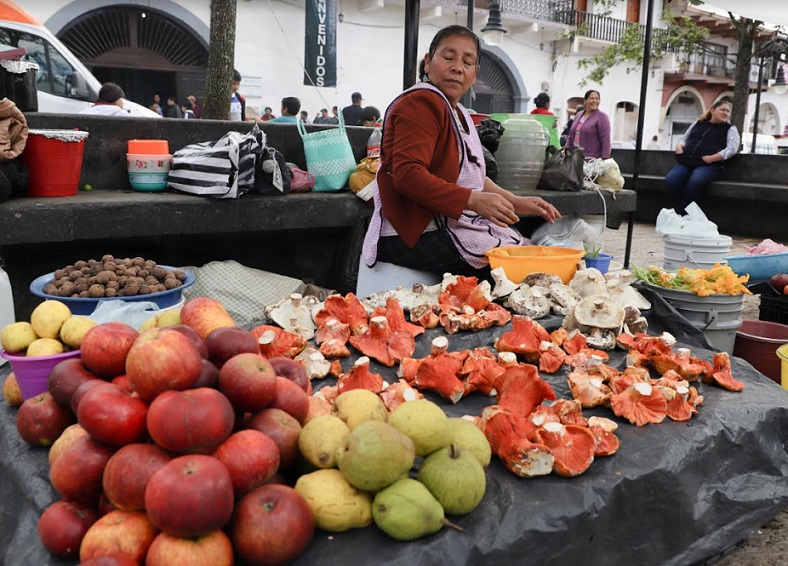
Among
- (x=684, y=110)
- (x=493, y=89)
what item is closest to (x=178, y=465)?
(x=493, y=89)

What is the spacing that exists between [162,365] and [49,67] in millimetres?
8226

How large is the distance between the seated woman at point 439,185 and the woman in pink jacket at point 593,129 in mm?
5893

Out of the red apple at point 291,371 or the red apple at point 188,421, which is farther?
the red apple at point 291,371

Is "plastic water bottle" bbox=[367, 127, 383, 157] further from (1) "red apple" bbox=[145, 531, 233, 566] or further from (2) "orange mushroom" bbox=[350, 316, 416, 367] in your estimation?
(1) "red apple" bbox=[145, 531, 233, 566]

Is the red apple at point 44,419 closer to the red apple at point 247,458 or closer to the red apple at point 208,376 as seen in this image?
the red apple at point 208,376

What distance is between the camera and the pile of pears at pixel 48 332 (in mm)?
2072

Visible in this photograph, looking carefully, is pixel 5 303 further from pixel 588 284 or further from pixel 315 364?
pixel 588 284

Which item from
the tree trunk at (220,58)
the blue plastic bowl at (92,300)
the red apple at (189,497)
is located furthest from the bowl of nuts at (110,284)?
the tree trunk at (220,58)

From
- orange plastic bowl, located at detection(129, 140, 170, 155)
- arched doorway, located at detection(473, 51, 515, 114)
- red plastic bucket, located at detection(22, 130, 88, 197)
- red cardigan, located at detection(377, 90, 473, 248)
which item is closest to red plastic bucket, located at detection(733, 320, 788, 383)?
red cardigan, located at detection(377, 90, 473, 248)

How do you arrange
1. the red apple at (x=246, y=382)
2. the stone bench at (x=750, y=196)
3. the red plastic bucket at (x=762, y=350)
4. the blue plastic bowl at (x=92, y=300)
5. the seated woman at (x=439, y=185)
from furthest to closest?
the stone bench at (x=750, y=196)
the red plastic bucket at (x=762, y=350)
the seated woman at (x=439, y=185)
the blue plastic bowl at (x=92, y=300)
the red apple at (x=246, y=382)

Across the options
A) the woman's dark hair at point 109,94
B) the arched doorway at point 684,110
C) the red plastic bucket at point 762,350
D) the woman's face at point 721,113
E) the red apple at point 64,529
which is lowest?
the red plastic bucket at point 762,350

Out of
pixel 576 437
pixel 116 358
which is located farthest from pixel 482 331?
pixel 116 358

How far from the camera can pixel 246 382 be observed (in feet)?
4.82

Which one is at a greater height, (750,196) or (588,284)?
(750,196)
